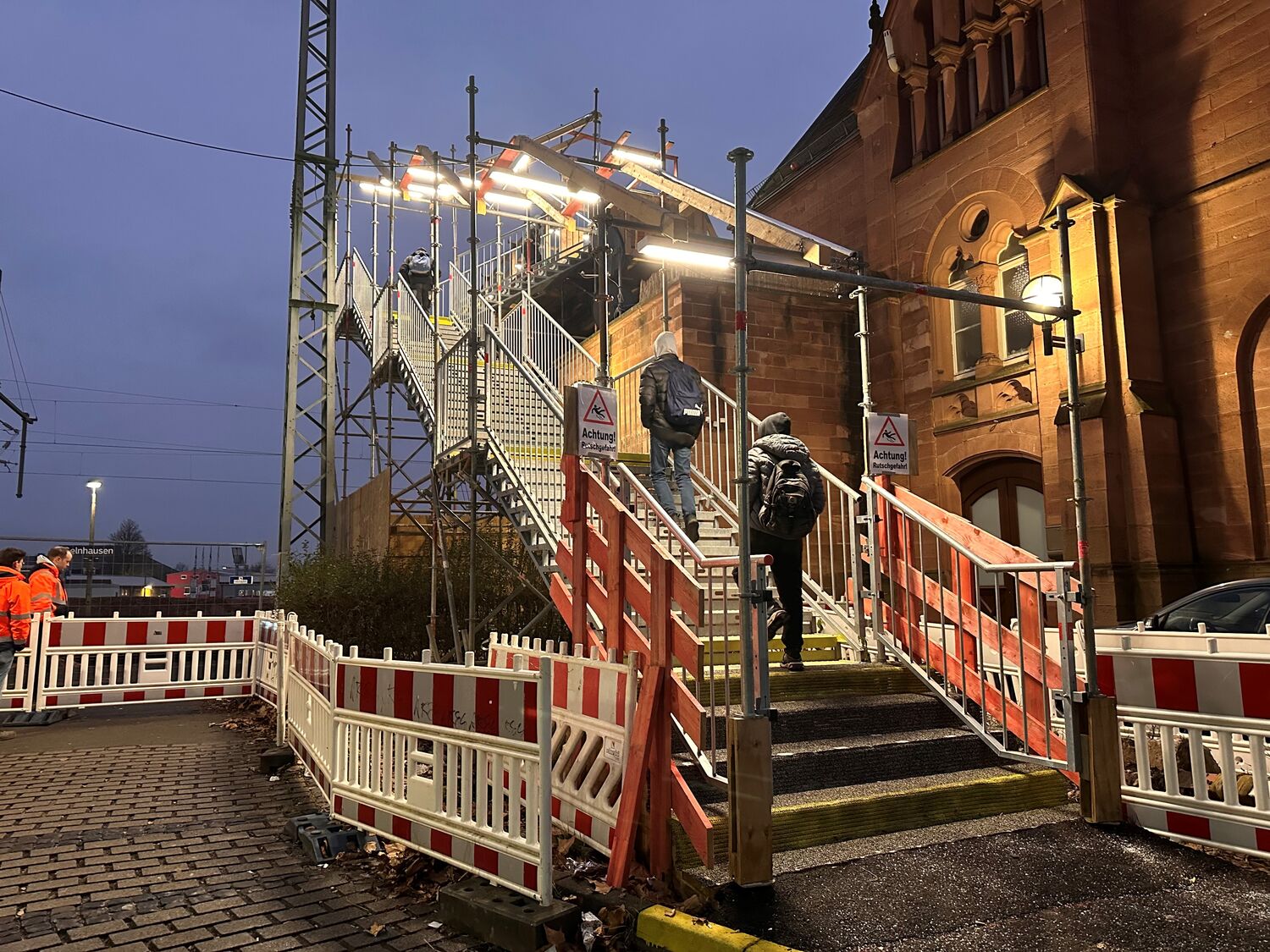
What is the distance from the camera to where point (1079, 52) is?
1238cm

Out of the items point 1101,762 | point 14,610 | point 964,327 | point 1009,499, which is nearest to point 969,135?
point 964,327

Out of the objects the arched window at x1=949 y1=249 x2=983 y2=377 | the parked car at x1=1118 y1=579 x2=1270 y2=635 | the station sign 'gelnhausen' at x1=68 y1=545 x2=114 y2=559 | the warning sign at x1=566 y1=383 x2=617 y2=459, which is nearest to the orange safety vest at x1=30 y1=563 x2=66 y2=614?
the warning sign at x1=566 y1=383 x2=617 y2=459

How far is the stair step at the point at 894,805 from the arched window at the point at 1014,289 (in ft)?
29.5

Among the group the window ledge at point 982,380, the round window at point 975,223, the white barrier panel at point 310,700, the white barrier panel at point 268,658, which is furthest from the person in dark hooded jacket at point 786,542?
the round window at point 975,223

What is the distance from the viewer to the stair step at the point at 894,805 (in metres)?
4.91

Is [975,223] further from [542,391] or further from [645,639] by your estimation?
[645,639]

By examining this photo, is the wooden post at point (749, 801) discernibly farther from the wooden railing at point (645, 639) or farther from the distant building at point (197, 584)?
the distant building at point (197, 584)

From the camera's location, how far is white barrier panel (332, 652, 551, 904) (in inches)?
166

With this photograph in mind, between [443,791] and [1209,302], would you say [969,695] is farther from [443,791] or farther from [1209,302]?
[1209,302]

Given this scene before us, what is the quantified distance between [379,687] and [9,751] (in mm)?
5143

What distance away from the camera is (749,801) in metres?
4.38

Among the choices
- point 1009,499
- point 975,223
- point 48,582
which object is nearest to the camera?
point 48,582

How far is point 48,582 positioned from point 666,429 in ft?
22.7

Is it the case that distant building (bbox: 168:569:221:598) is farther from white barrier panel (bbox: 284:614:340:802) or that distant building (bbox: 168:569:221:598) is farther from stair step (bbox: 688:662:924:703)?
stair step (bbox: 688:662:924:703)
